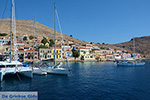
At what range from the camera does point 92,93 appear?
16547 mm

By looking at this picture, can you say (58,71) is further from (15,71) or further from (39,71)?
(15,71)

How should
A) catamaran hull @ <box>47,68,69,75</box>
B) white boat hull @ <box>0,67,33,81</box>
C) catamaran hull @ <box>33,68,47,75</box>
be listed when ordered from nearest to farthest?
1. white boat hull @ <box>0,67,33,81</box>
2. catamaran hull @ <box>47,68,69,75</box>
3. catamaran hull @ <box>33,68,47,75</box>

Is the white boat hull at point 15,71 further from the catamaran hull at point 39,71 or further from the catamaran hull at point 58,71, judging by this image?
the catamaran hull at point 58,71

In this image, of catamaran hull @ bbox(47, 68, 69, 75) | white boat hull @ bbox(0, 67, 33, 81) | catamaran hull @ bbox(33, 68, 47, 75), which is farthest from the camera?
catamaran hull @ bbox(33, 68, 47, 75)

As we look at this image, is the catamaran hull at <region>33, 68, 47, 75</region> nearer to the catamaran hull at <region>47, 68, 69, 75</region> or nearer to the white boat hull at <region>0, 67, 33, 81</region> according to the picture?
the catamaran hull at <region>47, 68, 69, 75</region>

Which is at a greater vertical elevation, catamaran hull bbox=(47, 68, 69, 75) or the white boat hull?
the white boat hull

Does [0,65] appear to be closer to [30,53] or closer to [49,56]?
[30,53]

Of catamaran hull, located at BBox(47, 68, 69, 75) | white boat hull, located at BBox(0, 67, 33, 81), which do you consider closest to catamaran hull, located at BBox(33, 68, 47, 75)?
catamaran hull, located at BBox(47, 68, 69, 75)

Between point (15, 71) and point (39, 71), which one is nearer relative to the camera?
point (15, 71)

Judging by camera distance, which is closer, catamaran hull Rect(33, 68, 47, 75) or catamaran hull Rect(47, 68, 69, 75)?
catamaran hull Rect(47, 68, 69, 75)

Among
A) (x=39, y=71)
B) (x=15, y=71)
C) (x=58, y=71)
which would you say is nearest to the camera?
(x=15, y=71)

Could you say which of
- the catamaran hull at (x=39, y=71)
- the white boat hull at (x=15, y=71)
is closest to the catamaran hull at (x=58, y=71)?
the catamaran hull at (x=39, y=71)

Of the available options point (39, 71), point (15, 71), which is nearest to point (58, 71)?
point (39, 71)

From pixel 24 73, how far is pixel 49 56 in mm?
52387
